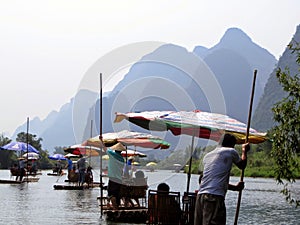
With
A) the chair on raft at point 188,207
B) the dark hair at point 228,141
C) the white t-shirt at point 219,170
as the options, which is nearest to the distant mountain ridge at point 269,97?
the chair on raft at point 188,207

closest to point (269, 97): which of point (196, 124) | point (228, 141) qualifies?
point (196, 124)

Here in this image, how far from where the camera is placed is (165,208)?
12.0 m

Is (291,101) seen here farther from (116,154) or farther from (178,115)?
(116,154)

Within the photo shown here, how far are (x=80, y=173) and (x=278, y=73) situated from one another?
64.9ft

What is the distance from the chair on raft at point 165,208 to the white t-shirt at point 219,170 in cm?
338

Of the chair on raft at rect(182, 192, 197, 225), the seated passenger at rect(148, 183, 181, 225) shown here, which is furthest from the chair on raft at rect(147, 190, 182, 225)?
the chair on raft at rect(182, 192, 197, 225)

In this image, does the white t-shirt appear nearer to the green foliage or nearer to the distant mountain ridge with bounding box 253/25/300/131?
the green foliage

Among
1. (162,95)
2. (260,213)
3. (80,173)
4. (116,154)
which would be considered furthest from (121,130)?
(80,173)

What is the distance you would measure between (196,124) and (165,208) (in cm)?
186

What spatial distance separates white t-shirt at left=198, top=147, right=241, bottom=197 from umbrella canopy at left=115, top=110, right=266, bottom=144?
100 inches

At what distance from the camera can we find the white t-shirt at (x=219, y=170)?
8562mm

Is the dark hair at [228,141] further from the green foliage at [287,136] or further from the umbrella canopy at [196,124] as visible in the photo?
the green foliage at [287,136]

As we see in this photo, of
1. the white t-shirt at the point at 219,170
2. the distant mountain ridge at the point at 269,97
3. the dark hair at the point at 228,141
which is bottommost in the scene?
the white t-shirt at the point at 219,170

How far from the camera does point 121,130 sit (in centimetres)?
1825
